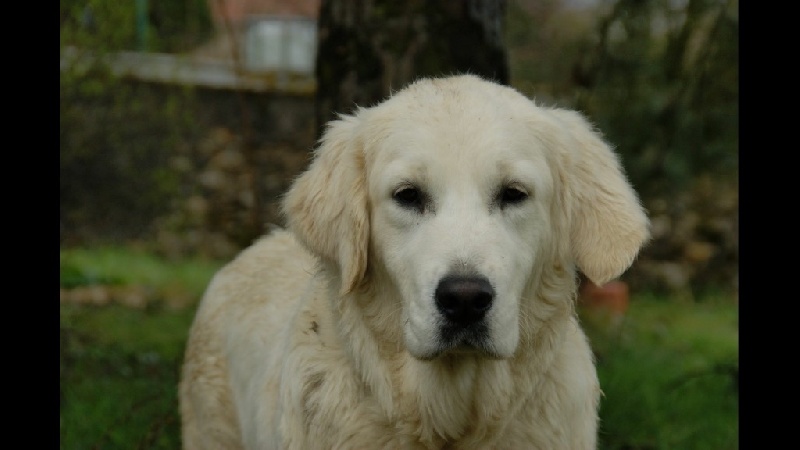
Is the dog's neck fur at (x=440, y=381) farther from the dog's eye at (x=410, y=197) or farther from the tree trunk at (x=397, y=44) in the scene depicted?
the tree trunk at (x=397, y=44)

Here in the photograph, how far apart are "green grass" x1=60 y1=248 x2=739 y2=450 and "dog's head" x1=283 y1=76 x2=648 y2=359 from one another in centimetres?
246

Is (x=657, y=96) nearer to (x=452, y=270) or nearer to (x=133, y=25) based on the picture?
(x=133, y=25)

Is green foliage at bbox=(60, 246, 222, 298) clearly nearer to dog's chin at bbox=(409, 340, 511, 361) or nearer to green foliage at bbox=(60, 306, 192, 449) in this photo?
green foliage at bbox=(60, 306, 192, 449)

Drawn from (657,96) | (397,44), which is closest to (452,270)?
(397,44)

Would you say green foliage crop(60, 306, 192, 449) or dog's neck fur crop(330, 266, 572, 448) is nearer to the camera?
dog's neck fur crop(330, 266, 572, 448)

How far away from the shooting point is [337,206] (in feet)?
12.4

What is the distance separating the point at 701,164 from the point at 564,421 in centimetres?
647

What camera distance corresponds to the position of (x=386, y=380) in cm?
366

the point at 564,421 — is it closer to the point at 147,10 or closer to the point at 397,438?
the point at 397,438

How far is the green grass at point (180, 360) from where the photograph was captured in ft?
19.7

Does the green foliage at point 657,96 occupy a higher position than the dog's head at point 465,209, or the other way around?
the dog's head at point 465,209

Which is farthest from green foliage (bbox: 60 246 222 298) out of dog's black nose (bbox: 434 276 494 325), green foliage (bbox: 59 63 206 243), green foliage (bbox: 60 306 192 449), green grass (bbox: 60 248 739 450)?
dog's black nose (bbox: 434 276 494 325)

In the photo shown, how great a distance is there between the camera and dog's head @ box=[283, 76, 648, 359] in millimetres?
3336

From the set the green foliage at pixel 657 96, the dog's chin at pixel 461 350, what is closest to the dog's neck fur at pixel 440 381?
the dog's chin at pixel 461 350
